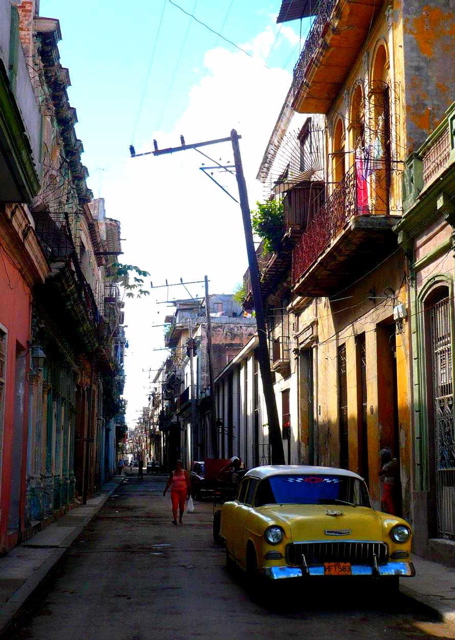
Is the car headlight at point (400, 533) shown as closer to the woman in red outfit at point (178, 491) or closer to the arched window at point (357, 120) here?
the arched window at point (357, 120)

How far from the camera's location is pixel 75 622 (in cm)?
798

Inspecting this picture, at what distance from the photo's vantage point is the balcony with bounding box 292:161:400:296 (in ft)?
46.1

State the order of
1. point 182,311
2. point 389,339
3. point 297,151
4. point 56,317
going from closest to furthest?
point 389,339 < point 56,317 < point 297,151 < point 182,311

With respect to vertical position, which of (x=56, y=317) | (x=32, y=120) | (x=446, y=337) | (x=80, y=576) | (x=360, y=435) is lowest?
(x=80, y=576)

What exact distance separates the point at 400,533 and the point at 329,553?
0.86m

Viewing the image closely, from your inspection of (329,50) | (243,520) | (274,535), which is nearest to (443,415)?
(243,520)

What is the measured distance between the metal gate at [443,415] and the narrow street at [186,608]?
3.04 metres

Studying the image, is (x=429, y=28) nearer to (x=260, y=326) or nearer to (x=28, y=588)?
(x=260, y=326)

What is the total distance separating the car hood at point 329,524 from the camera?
8742mm

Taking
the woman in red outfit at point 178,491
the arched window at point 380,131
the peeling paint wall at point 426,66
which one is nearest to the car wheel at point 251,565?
the arched window at point 380,131

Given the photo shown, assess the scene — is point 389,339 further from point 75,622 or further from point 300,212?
point 75,622

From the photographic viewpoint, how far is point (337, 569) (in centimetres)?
853

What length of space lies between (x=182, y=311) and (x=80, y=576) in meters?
60.0

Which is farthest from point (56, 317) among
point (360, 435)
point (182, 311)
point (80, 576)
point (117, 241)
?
point (182, 311)
